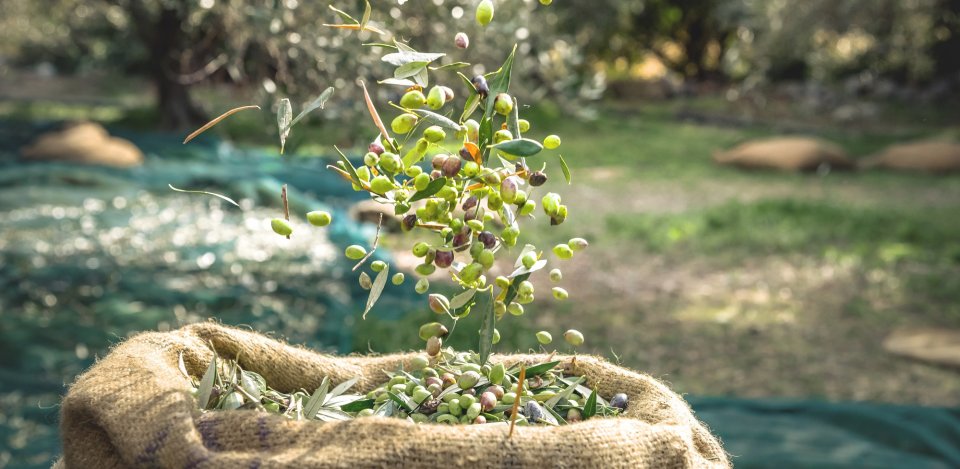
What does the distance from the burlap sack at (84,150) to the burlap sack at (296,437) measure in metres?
11.1

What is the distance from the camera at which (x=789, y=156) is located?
14695mm

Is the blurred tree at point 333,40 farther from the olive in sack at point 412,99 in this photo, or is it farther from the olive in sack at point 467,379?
the olive in sack at point 467,379

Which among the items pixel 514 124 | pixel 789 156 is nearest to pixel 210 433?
pixel 514 124

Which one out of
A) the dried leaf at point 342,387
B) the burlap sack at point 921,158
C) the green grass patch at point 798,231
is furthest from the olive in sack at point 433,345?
the burlap sack at point 921,158

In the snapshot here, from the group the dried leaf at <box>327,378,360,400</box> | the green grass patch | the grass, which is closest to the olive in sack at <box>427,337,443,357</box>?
the dried leaf at <box>327,378,360,400</box>

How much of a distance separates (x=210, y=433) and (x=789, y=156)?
14080 millimetres

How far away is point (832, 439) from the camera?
16.4 feet

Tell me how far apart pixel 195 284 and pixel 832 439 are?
4.67 m

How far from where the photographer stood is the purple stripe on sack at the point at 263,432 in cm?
160

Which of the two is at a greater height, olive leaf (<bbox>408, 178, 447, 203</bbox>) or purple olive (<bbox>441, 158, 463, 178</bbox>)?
purple olive (<bbox>441, 158, 463, 178</bbox>)

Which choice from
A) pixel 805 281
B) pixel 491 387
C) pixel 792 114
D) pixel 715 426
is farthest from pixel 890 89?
pixel 491 387

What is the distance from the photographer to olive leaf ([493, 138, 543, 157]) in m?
1.61

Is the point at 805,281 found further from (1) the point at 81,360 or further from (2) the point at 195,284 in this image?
(1) the point at 81,360

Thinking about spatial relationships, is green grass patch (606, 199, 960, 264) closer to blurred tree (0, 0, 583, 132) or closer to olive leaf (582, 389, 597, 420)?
blurred tree (0, 0, 583, 132)
